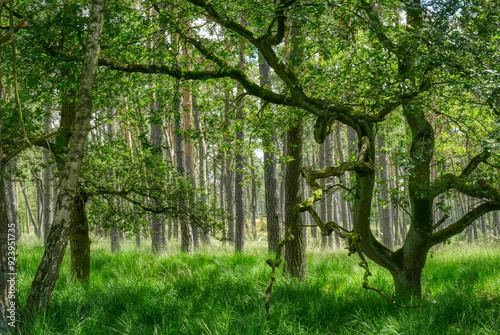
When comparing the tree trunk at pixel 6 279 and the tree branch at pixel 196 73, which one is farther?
the tree branch at pixel 196 73

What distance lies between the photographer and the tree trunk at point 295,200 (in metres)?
8.57

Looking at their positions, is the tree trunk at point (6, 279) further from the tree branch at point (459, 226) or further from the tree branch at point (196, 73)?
the tree branch at point (459, 226)

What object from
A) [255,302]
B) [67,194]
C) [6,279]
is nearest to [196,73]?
[67,194]

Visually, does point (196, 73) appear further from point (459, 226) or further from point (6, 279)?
point (459, 226)

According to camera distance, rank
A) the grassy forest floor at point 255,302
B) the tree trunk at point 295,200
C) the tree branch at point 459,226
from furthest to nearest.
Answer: the tree trunk at point 295,200 < the tree branch at point 459,226 < the grassy forest floor at point 255,302

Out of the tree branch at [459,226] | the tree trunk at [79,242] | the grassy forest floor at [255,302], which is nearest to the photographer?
the grassy forest floor at [255,302]

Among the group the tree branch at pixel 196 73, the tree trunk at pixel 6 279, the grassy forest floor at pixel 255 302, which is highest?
the tree branch at pixel 196 73

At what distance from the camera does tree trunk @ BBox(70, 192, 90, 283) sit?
318 inches

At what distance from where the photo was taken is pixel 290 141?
866 cm

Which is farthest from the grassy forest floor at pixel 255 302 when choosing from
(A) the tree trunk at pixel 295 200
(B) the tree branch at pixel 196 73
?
(B) the tree branch at pixel 196 73

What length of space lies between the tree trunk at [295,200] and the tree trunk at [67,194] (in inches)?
165

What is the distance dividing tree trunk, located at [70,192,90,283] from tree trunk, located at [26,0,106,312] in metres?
2.91

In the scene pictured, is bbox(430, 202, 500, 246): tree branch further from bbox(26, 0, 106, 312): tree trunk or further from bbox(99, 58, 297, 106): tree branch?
bbox(26, 0, 106, 312): tree trunk

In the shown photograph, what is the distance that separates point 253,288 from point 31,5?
563 cm
